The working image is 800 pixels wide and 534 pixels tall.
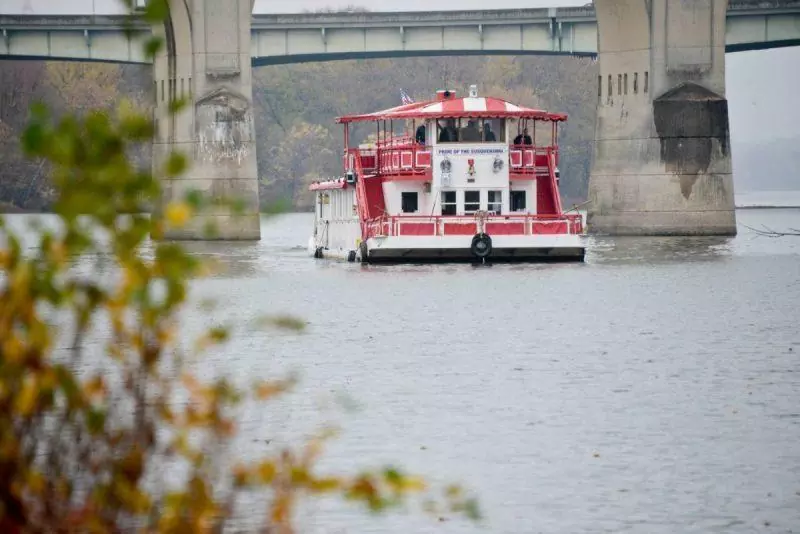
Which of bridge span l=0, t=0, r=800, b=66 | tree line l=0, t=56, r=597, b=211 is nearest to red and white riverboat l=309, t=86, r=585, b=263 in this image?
bridge span l=0, t=0, r=800, b=66

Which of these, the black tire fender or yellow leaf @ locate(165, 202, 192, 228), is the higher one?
yellow leaf @ locate(165, 202, 192, 228)

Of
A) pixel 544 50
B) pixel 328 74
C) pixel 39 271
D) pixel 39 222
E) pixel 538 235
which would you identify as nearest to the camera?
pixel 39 271

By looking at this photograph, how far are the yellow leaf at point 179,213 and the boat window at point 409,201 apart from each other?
4010cm

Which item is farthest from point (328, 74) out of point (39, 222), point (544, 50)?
point (39, 222)

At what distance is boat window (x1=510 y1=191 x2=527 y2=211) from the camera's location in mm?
47125

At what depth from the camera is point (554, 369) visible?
23.7m

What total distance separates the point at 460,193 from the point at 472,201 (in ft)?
1.20

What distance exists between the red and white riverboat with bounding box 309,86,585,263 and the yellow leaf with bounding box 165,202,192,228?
38.1m

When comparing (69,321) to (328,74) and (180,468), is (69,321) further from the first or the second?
(328,74)

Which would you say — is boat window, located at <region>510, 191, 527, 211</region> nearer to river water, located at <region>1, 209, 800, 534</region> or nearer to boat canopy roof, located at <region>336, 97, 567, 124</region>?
boat canopy roof, located at <region>336, 97, 567, 124</region>

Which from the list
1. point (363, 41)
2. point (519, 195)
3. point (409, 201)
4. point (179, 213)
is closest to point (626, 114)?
point (519, 195)

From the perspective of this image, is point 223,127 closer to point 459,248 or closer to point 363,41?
point 459,248

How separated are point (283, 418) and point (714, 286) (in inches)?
934

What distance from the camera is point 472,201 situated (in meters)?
46.2
